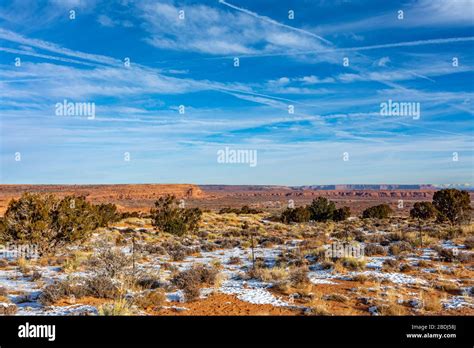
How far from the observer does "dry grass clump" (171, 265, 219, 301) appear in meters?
8.84

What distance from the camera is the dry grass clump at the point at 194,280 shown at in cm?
884

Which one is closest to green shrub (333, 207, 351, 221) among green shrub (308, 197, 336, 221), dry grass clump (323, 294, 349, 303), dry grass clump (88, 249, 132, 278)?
green shrub (308, 197, 336, 221)

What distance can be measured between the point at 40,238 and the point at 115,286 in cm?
744

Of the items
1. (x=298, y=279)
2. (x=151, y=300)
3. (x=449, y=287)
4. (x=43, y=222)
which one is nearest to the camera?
(x=151, y=300)

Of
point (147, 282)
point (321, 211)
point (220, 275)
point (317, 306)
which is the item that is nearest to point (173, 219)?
point (220, 275)

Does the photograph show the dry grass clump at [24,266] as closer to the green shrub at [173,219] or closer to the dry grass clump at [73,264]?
the dry grass clump at [73,264]

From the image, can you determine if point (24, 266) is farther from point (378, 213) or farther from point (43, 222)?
point (378, 213)

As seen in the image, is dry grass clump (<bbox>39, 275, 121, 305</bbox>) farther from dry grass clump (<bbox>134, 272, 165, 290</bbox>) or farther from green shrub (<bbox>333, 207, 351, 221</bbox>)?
green shrub (<bbox>333, 207, 351, 221</bbox>)

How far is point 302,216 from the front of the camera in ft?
103

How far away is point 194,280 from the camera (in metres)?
9.67

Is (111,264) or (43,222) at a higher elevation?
(43,222)

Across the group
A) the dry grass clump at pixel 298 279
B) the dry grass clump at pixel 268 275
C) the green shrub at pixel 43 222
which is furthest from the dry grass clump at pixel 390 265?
the green shrub at pixel 43 222
